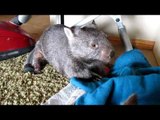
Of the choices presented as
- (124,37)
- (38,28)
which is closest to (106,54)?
(124,37)

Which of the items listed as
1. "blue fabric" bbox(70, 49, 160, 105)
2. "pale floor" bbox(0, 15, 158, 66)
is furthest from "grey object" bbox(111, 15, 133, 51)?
"blue fabric" bbox(70, 49, 160, 105)

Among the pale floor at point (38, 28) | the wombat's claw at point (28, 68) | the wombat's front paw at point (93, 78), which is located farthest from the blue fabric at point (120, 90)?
the pale floor at point (38, 28)

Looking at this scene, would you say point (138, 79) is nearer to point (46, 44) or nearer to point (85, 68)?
point (85, 68)

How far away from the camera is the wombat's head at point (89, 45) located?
1.03m

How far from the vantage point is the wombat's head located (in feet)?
3.39

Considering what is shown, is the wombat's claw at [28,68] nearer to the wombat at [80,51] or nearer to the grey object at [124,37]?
the wombat at [80,51]

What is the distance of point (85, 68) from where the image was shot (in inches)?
42.1

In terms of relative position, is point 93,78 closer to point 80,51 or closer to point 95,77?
point 95,77

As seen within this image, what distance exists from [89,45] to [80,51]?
48 millimetres

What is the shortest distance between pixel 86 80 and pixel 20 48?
1.63 ft

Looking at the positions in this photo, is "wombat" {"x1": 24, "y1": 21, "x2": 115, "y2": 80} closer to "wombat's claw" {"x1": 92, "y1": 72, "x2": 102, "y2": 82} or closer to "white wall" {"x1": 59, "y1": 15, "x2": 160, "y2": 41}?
"wombat's claw" {"x1": 92, "y1": 72, "x2": 102, "y2": 82}
